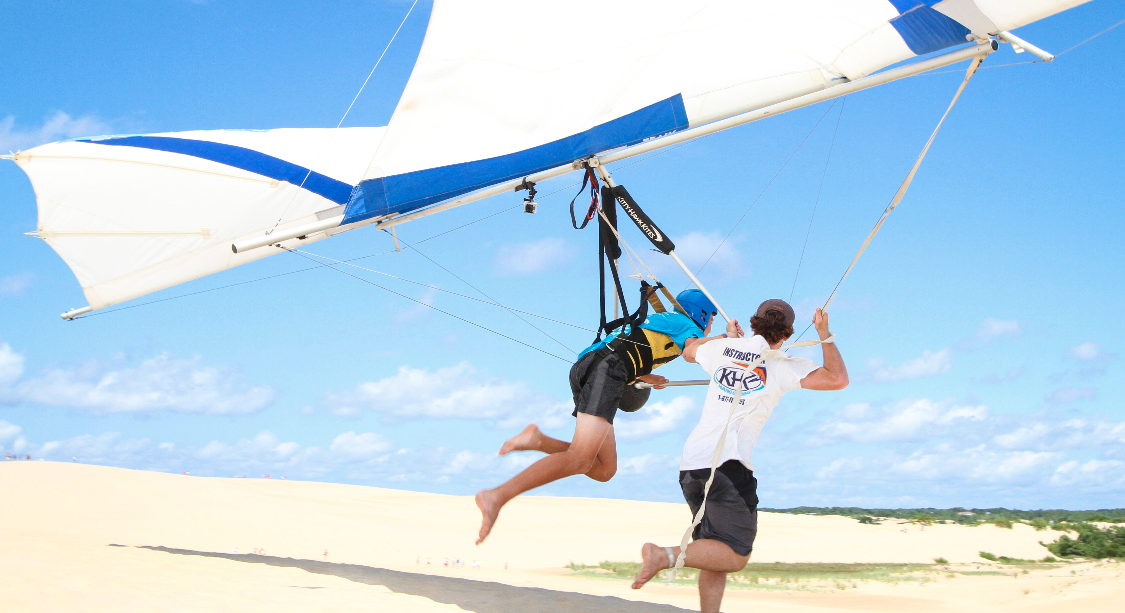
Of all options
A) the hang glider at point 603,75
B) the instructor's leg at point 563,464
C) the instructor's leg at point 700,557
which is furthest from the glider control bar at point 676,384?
the hang glider at point 603,75

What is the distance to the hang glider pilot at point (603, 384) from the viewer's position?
516cm

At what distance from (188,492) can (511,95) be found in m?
16.0

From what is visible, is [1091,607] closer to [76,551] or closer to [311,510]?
[76,551]

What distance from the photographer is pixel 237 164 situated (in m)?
9.73

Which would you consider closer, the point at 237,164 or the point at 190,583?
the point at 190,583

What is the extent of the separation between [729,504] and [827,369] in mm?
882

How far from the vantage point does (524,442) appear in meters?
5.19

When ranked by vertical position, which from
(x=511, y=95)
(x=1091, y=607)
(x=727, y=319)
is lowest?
(x=1091, y=607)

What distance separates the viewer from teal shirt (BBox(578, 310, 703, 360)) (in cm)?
505

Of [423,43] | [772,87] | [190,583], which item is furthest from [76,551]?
[772,87]

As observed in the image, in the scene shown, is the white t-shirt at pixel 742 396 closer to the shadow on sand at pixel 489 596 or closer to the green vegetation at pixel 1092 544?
the shadow on sand at pixel 489 596

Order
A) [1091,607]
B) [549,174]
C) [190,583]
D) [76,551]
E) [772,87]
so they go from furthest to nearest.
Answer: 1. [76,551]
2. [1091,607]
3. [190,583]
4. [549,174]
5. [772,87]

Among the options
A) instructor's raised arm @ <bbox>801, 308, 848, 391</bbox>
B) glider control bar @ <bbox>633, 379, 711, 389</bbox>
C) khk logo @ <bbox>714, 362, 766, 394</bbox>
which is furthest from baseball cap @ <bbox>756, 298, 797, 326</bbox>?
glider control bar @ <bbox>633, 379, 711, 389</bbox>

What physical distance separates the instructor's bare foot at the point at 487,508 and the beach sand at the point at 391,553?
4.67ft
